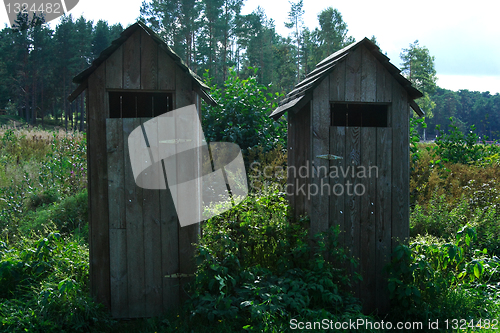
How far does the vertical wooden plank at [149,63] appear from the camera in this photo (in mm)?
3998

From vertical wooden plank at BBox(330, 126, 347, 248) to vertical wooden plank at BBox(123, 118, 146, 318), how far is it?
2226 mm

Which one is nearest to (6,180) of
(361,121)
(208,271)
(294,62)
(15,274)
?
(15,274)

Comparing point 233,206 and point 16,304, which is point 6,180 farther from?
point 233,206

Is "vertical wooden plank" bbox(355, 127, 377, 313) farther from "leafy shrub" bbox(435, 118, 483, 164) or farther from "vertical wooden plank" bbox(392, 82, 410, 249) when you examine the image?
"leafy shrub" bbox(435, 118, 483, 164)

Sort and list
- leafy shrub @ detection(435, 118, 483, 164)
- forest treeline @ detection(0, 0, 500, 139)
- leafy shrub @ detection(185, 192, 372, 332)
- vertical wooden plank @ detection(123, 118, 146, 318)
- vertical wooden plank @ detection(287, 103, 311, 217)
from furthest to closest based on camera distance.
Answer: forest treeline @ detection(0, 0, 500, 139)
leafy shrub @ detection(435, 118, 483, 164)
vertical wooden plank @ detection(287, 103, 311, 217)
vertical wooden plank @ detection(123, 118, 146, 318)
leafy shrub @ detection(185, 192, 372, 332)

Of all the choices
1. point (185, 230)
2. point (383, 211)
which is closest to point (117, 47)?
point (185, 230)

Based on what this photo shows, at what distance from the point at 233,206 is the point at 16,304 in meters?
2.57

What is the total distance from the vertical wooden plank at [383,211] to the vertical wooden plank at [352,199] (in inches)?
9.9

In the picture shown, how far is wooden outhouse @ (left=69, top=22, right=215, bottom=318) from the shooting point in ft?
13.0

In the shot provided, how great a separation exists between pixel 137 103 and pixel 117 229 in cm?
151

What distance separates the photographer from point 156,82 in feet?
13.2

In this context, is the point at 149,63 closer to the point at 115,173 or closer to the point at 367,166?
the point at 115,173

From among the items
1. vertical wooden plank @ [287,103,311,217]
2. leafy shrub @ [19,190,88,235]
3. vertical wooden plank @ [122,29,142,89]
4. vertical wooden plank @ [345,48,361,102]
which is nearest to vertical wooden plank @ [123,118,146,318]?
vertical wooden plank @ [122,29,142,89]

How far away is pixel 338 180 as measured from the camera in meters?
4.35
